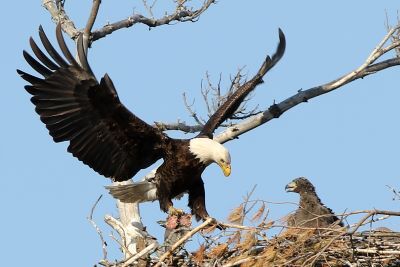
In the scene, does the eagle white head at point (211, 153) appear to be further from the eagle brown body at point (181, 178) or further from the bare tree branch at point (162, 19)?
the bare tree branch at point (162, 19)

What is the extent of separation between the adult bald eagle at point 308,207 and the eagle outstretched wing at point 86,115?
1.35m

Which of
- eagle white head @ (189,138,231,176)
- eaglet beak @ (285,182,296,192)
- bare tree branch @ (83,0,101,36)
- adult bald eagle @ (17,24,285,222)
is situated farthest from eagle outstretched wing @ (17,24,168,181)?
eaglet beak @ (285,182,296,192)

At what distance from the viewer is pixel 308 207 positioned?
37.2 feet

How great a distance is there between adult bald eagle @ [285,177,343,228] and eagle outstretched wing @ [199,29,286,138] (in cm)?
94

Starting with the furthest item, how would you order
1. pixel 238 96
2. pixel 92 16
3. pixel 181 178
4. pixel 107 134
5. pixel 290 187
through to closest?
pixel 238 96 → pixel 92 16 → pixel 290 187 → pixel 181 178 → pixel 107 134

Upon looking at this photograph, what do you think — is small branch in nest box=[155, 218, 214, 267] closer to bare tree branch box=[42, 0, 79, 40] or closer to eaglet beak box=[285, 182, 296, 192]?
eaglet beak box=[285, 182, 296, 192]

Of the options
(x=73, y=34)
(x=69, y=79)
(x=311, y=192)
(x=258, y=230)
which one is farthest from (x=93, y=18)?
(x=258, y=230)

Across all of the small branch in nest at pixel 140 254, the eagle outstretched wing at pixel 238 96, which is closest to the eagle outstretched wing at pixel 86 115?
the eagle outstretched wing at pixel 238 96

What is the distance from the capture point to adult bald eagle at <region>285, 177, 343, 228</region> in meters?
10.8

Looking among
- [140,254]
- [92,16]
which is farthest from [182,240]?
[92,16]

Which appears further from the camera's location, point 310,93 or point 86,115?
point 310,93

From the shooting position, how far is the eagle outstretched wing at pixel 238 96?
482 inches

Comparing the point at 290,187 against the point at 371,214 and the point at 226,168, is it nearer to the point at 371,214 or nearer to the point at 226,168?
the point at 226,168

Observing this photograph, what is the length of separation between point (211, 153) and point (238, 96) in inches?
44.6
